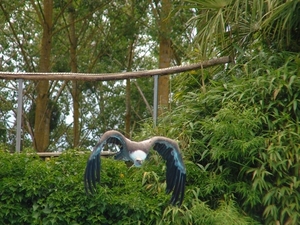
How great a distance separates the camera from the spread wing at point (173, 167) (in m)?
5.94

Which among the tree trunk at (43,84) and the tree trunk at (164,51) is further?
the tree trunk at (43,84)

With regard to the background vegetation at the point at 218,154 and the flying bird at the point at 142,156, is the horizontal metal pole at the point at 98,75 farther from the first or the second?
the flying bird at the point at 142,156

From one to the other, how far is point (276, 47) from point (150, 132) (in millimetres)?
1594

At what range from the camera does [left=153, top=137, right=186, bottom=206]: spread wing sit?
594cm

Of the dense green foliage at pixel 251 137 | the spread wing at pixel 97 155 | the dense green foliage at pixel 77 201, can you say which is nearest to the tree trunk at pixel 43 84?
the dense green foliage at pixel 251 137

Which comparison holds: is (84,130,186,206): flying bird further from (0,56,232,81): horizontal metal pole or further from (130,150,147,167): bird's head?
(0,56,232,81): horizontal metal pole

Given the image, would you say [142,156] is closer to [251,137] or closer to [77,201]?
[77,201]

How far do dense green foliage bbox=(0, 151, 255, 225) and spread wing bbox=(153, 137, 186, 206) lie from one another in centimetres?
25

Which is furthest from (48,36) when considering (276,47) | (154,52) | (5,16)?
(276,47)

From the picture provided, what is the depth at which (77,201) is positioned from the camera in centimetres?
651

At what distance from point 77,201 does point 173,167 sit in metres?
0.96

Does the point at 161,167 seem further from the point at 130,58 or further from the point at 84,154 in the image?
the point at 130,58

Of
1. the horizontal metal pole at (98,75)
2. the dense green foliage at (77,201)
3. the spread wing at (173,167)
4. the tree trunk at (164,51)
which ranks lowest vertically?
the dense green foliage at (77,201)

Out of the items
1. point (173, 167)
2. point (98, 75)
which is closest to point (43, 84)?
point (98, 75)
